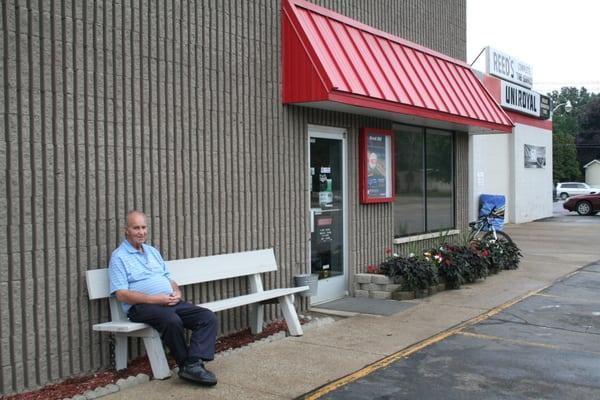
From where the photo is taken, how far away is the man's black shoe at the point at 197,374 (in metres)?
5.12

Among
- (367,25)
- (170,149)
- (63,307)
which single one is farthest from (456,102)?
(63,307)

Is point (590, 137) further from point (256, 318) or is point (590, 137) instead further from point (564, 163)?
point (256, 318)

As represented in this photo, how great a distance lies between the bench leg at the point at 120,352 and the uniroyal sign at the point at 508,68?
1648cm

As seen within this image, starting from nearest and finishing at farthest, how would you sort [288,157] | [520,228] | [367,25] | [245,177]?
1. [245,177]
2. [288,157]
3. [367,25]
4. [520,228]

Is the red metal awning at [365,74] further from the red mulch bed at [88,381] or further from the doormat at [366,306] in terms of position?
the red mulch bed at [88,381]

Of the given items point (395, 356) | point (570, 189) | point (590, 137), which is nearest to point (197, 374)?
point (395, 356)

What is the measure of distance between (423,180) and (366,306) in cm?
357

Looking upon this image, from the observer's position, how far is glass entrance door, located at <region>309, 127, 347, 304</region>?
853cm

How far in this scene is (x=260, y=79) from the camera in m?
7.38

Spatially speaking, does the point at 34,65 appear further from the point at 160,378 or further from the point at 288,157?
the point at 288,157

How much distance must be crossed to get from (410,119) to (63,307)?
639 centimetres

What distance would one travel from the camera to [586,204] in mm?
29891

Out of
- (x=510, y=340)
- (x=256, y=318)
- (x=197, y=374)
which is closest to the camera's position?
(x=197, y=374)

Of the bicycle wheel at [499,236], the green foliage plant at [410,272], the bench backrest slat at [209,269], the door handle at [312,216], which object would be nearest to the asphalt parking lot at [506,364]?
the green foliage plant at [410,272]
